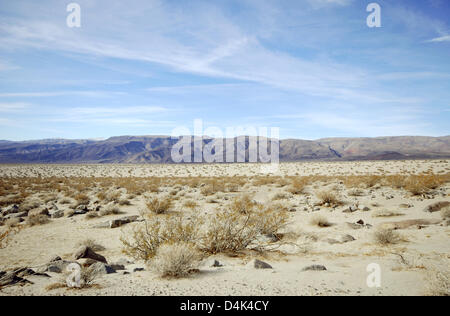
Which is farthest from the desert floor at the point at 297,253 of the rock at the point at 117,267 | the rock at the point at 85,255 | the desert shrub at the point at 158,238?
the rock at the point at 85,255

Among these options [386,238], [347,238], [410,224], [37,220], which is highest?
[386,238]

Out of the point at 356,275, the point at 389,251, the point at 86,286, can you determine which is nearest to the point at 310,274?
the point at 356,275

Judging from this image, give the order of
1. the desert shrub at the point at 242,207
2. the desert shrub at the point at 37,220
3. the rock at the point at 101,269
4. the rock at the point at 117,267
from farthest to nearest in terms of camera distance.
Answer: the desert shrub at the point at 37,220 < the desert shrub at the point at 242,207 < the rock at the point at 117,267 < the rock at the point at 101,269

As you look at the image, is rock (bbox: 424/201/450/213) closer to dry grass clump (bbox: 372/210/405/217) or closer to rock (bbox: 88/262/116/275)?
dry grass clump (bbox: 372/210/405/217)

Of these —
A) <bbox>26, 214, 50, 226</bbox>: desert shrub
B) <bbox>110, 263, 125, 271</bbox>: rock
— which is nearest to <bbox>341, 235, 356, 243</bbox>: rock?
<bbox>110, 263, 125, 271</bbox>: rock

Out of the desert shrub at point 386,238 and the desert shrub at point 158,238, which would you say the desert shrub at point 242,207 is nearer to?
the desert shrub at point 158,238

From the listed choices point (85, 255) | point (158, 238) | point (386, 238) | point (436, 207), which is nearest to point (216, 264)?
point (158, 238)

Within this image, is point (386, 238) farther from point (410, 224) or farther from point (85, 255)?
point (85, 255)

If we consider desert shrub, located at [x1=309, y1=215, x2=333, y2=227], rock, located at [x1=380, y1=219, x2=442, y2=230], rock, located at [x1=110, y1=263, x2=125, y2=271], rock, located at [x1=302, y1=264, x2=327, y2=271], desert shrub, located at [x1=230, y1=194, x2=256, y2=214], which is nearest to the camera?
rock, located at [x1=302, y1=264, x2=327, y2=271]

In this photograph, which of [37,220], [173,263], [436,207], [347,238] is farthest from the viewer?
[37,220]

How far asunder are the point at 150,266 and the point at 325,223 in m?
7.56

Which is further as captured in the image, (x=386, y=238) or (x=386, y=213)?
(x=386, y=213)

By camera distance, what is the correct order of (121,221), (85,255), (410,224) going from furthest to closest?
(121,221) < (410,224) < (85,255)

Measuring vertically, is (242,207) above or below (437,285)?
below
